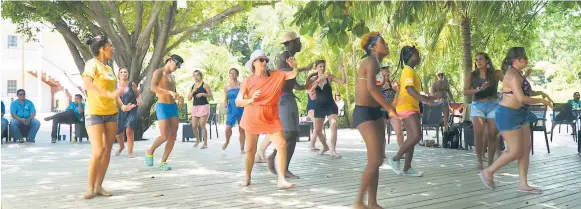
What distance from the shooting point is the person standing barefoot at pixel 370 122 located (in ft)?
17.6

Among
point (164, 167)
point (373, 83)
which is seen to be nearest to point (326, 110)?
point (164, 167)

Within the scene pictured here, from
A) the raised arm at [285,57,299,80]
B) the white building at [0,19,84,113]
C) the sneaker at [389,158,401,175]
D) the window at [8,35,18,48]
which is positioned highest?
the window at [8,35,18,48]

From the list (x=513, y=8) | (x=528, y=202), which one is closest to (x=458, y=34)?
(x=513, y=8)

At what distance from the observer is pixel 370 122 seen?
216 inches

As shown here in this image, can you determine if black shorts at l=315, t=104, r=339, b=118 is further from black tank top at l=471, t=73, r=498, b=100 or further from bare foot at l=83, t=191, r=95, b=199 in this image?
bare foot at l=83, t=191, r=95, b=199

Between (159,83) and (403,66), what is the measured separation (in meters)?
3.31

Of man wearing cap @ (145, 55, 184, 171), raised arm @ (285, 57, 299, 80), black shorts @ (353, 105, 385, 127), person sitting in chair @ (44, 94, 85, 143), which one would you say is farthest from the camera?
person sitting in chair @ (44, 94, 85, 143)

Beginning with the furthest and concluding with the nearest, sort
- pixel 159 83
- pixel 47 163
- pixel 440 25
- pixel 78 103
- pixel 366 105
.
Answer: pixel 440 25 → pixel 78 103 → pixel 47 163 → pixel 159 83 → pixel 366 105

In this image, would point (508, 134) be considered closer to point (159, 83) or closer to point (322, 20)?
point (322, 20)

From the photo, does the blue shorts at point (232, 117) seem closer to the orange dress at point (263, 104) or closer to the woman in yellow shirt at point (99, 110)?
the orange dress at point (263, 104)

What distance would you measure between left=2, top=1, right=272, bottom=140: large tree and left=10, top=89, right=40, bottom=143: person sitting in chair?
62.3 inches

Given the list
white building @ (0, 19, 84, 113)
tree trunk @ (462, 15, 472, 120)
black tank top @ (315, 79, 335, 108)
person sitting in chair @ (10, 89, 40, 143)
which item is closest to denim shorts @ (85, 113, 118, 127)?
black tank top @ (315, 79, 335, 108)

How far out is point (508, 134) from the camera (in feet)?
21.6

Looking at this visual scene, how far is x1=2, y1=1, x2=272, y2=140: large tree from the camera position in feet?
48.8
